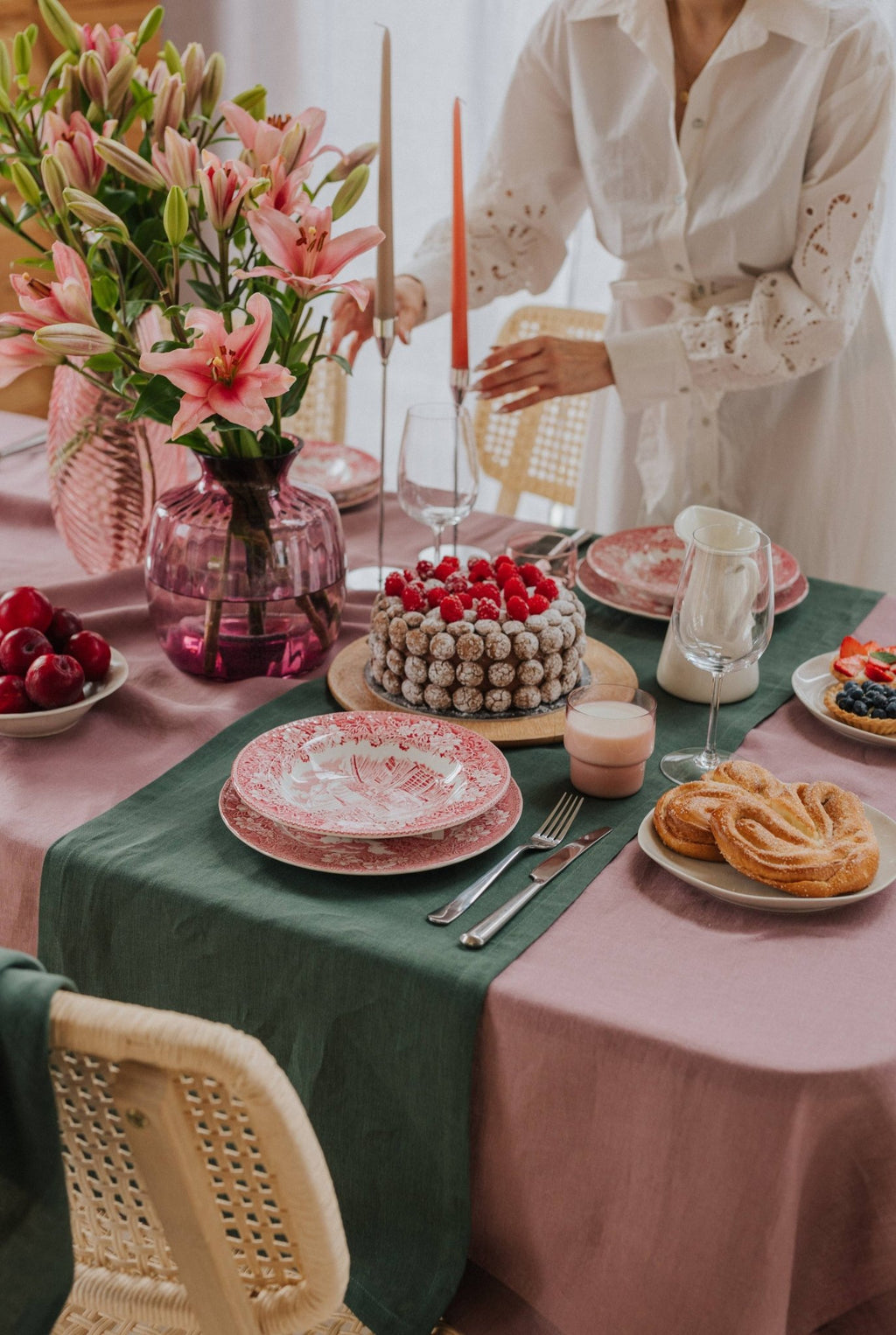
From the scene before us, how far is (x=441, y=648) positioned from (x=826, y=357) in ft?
2.74

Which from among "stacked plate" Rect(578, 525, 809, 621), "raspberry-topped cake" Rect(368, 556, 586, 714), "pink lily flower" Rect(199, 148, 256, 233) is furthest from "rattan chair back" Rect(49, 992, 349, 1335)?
"stacked plate" Rect(578, 525, 809, 621)

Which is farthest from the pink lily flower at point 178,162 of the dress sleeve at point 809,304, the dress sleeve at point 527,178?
the dress sleeve at point 527,178

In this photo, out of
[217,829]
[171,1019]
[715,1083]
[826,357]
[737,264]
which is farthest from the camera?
[737,264]

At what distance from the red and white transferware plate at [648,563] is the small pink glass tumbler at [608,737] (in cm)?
35

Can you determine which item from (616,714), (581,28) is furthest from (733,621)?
(581,28)

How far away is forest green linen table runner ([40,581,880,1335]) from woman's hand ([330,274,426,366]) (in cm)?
90

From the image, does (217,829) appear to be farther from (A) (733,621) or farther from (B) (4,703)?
(A) (733,621)

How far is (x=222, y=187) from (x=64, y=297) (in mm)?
167

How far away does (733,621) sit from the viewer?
1.05 metres

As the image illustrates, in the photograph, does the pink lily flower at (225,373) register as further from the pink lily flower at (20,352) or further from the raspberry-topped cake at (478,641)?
the raspberry-topped cake at (478,641)

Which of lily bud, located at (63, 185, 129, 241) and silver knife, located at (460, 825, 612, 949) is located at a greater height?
lily bud, located at (63, 185, 129, 241)

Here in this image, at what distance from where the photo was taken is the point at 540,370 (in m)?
1.59

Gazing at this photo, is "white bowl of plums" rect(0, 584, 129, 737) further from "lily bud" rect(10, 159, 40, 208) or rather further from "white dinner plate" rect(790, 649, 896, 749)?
"white dinner plate" rect(790, 649, 896, 749)

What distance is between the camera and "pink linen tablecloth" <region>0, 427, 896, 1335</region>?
2.52ft
